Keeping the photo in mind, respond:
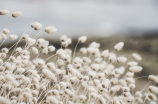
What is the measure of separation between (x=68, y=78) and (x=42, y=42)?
0.42m

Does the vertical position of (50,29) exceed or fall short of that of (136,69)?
it exceeds it

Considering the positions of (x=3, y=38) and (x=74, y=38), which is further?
(x=74, y=38)

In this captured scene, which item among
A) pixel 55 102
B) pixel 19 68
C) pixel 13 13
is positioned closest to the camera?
pixel 55 102

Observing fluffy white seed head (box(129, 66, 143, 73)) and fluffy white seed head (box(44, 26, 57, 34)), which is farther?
fluffy white seed head (box(129, 66, 143, 73))

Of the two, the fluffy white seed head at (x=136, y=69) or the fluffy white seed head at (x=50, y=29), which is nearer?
the fluffy white seed head at (x=50, y=29)

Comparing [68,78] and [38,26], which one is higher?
[38,26]

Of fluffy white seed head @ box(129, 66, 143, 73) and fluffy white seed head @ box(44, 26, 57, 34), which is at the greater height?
fluffy white seed head @ box(44, 26, 57, 34)

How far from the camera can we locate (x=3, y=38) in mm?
2322

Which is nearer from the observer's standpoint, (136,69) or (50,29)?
(50,29)

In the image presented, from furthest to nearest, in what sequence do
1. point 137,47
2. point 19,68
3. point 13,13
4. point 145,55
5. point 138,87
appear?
point 137,47
point 145,55
point 138,87
point 13,13
point 19,68

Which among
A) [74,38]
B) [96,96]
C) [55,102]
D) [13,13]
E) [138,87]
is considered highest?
[74,38]

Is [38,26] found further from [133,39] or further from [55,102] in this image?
[133,39]

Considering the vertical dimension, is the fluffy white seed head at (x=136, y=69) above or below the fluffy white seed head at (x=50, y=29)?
below

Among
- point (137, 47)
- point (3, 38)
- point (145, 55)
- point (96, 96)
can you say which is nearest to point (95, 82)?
point (96, 96)
